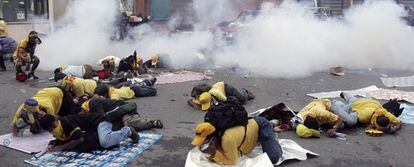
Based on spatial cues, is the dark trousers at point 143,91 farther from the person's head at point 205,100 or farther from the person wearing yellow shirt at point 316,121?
the person wearing yellow shirt at point 316,121

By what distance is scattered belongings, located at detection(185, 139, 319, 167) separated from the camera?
173 inches

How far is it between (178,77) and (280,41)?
360 cm

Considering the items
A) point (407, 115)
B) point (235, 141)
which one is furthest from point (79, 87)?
point (407, 115)

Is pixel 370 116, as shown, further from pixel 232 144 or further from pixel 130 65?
pixel 130 65

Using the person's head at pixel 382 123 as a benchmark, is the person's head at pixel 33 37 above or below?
above

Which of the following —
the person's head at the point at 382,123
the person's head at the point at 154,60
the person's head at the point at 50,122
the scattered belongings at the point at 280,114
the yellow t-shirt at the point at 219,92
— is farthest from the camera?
the person's head at the point at 154,60

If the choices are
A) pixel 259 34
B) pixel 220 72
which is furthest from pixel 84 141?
pixel 259 34

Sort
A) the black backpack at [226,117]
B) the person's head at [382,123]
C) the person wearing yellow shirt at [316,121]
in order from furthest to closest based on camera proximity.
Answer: the person's head at [382,123]
the person wearing yellow shirt at [316,121]
the black backpack at [226,117]

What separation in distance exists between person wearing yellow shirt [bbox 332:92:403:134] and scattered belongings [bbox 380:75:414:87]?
11.8 feet

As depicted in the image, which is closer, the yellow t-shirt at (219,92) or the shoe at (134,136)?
the shoe at (134,136)

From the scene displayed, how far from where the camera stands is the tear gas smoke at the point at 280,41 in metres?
12.3

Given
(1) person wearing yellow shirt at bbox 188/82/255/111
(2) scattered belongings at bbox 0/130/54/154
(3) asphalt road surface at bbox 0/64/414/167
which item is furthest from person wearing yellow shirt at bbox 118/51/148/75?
(2) scattered belongings at bbox 0/130/54/154

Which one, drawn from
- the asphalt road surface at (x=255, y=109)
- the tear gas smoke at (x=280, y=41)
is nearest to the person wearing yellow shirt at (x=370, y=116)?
the asphalt road surface at (x=255, y=109)

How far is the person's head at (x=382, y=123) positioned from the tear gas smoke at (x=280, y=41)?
6.13 meters
